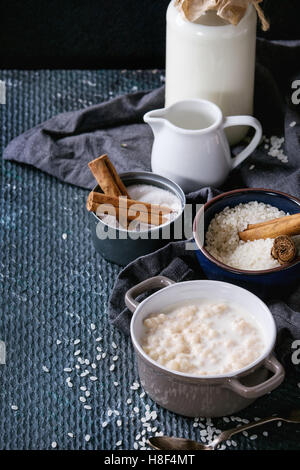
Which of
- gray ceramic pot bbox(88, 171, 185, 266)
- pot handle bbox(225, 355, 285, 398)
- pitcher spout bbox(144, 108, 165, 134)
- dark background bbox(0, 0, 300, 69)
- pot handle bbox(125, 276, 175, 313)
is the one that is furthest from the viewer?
dark background bbox(0, 0, 300, 69)

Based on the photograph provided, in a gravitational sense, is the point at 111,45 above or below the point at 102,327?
above

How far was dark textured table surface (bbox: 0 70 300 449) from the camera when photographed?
1.06 metres

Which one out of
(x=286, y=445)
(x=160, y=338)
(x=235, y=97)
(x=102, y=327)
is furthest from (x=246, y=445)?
(x=235, y=97)

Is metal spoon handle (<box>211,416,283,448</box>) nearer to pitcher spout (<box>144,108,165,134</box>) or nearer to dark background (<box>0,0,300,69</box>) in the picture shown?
pitcher spout (<box>144,108,165,134</box>)

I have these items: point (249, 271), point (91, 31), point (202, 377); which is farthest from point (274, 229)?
point (91, 31)

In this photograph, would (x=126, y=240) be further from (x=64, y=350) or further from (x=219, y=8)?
(x=219, y=8)

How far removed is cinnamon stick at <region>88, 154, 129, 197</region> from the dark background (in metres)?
0.59

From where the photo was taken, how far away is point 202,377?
38.6 inches

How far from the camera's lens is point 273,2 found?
1.73 meters

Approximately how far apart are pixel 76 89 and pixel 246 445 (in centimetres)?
100

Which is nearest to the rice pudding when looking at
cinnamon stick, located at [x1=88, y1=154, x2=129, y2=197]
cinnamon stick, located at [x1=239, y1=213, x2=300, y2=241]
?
cinnamon stick, located at [x1=239, y1=213, x2=300, y2=241]

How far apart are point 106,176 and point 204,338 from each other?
0.39 m

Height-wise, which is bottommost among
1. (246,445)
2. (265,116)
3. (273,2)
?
(246,445)

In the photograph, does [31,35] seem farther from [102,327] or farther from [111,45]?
[102,327]
